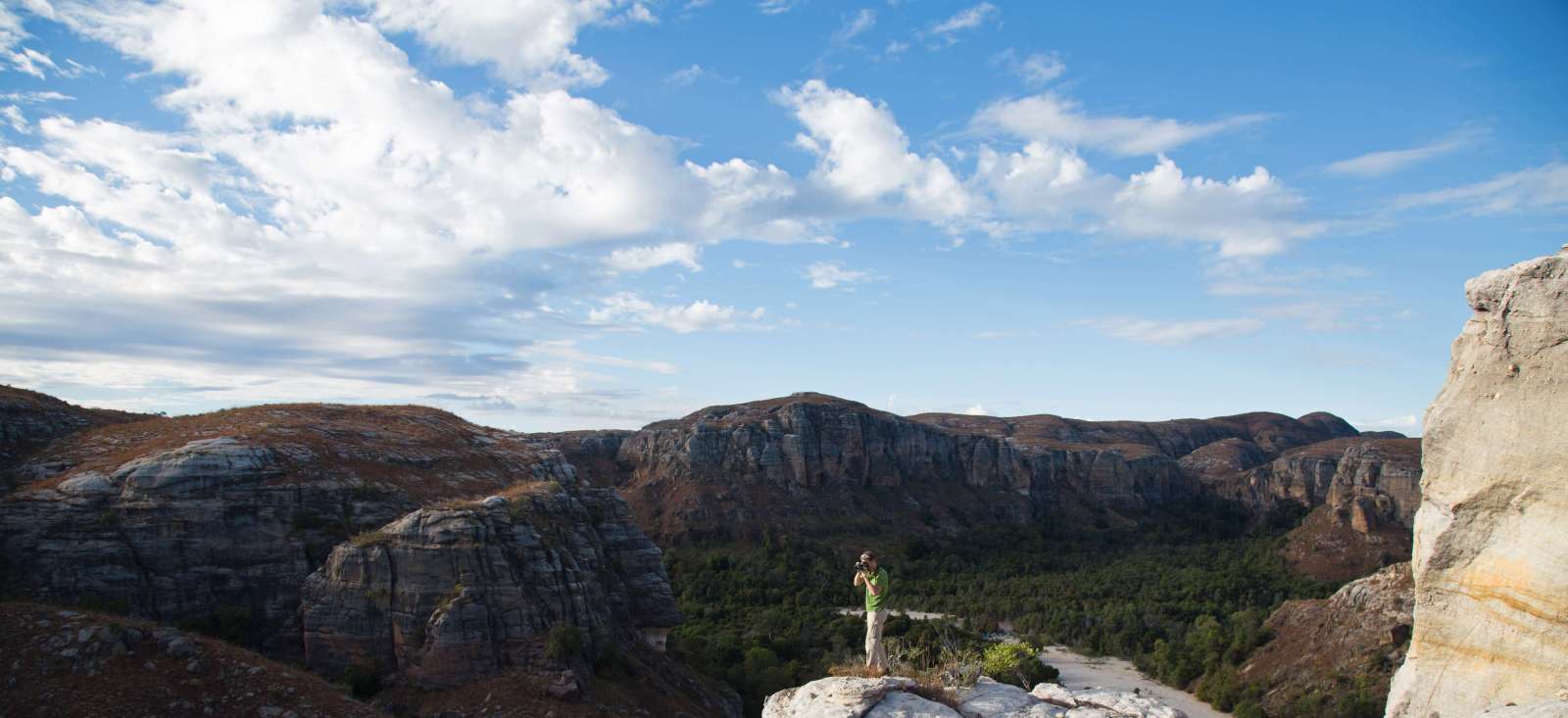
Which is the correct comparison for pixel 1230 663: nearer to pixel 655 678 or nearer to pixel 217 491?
pixel 655 678

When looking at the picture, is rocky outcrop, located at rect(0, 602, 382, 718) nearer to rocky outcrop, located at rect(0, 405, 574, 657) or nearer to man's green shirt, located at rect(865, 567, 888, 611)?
rocky outcrop, located at rect(0, 405, 574, 657)

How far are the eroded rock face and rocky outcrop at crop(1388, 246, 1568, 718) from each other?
26167mm

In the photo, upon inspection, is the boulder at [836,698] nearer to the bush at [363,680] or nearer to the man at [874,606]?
the man at [874,606]

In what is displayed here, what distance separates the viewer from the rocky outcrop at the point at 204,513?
1129 inches

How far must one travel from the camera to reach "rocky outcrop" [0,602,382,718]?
20797mm

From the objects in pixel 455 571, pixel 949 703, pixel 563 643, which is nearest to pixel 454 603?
pixel 455 571

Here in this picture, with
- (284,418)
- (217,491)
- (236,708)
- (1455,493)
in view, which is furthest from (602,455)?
(1455,493)

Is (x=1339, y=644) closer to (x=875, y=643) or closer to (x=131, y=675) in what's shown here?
(x=875, y=643)

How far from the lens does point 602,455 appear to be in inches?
4899

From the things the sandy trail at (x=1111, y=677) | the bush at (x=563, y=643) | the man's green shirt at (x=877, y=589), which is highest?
the man's green shirt at (x=877, y=589)

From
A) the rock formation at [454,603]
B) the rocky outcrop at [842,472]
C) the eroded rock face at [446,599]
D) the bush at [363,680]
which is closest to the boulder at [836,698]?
the rock formation at [454,603]

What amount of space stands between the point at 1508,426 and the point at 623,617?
3312cm

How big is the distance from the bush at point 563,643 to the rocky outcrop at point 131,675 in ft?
20.3

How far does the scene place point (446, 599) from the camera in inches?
1132
